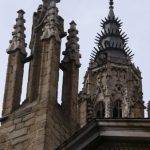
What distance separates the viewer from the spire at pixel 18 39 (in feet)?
67.3

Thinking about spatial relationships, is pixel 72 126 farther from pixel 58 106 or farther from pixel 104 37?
pixel 104 37

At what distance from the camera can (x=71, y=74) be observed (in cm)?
2042

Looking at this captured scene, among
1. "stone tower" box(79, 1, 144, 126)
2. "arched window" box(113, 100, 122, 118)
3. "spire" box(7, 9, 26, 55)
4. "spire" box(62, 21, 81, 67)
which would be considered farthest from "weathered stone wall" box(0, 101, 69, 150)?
"arched window" box(113, 100, 122, 118)

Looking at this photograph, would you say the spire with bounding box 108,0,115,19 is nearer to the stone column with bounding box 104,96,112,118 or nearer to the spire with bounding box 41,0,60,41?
the stone column with bounding box 104,96,112,118

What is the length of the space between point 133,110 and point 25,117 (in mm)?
42707

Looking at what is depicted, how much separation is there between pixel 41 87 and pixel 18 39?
2165 millimetres

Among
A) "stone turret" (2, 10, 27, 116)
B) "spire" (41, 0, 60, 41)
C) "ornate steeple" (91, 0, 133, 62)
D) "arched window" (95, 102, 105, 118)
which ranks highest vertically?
"ornate steeple" (91, 0, 133, 62)

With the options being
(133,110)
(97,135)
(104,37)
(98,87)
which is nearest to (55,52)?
(97,135)

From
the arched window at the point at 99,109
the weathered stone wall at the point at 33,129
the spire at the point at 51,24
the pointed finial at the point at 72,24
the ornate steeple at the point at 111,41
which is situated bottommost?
the weathered stone wall at the point at 33,129

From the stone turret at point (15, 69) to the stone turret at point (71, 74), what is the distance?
112cm

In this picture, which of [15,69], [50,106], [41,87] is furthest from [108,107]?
[50,106]

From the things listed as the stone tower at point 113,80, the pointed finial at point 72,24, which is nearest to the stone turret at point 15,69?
the pointed finial at point 72,24

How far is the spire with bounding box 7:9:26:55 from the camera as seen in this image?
808 inches

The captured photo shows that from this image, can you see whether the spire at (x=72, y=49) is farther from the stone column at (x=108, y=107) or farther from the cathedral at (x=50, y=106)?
the stone column at (x=108, y=107)
